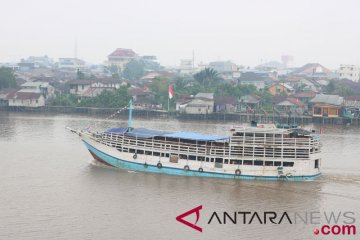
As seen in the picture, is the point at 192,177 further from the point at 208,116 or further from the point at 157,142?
the point at 208,116

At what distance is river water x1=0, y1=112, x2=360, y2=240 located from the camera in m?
21.7

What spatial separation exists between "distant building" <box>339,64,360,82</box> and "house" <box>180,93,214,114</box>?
184 feet

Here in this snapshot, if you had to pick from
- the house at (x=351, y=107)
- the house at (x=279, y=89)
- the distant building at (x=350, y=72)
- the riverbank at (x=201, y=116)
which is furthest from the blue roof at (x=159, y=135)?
the distant building at (x=350, y=72)

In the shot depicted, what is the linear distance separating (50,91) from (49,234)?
165 ft

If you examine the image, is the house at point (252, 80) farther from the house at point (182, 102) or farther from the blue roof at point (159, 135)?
the blue roof at point (159, 135)

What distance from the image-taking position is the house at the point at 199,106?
5931 cm

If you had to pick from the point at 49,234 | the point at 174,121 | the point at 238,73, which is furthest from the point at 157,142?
the point at 238,73

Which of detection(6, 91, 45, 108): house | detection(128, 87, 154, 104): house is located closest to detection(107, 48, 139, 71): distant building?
detection(128, 87, 154, 104): house

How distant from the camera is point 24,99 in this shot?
6234 centimetres

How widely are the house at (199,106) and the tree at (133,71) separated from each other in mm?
40770

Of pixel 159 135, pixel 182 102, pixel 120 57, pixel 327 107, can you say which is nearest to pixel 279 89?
pixel 327 107

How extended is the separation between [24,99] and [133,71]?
44306 millimetres

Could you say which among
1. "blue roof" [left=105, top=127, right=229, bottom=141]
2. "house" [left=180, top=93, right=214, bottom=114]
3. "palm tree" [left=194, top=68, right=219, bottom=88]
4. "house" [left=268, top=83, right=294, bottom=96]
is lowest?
"blue roof" [left=105, top=127, right=229, bottom=141]

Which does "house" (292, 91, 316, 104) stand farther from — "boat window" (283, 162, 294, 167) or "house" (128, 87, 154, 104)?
"boat window" (283, 162, 294, 167)
